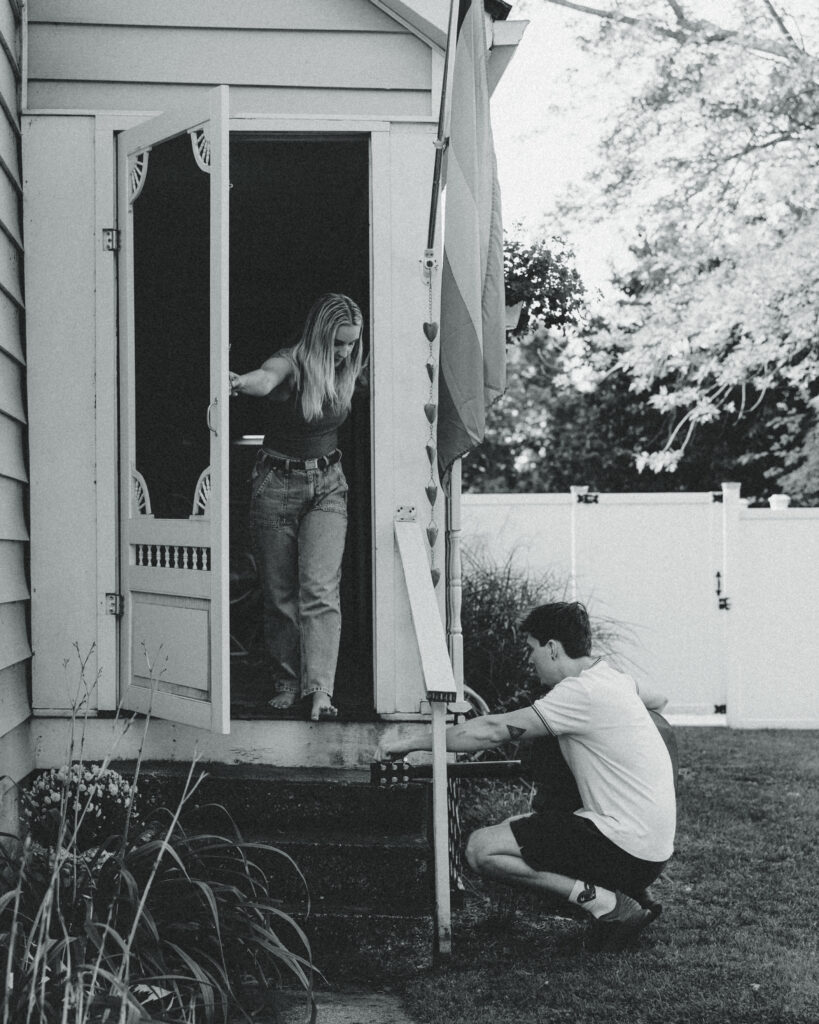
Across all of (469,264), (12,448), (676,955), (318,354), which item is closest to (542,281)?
(318,354)

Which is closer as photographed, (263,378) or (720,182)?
(263,378)

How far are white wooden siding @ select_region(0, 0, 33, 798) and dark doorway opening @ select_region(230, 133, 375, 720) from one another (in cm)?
84

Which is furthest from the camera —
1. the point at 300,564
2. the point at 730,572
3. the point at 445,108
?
the point at 730,572

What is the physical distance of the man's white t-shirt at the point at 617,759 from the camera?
12.7 ft

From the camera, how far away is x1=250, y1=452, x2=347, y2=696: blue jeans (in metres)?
4.57

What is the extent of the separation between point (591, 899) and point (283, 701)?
1.42 metres

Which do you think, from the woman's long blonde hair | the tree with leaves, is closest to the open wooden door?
the woman's long blonde hair

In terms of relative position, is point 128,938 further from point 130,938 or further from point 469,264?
point 469,264

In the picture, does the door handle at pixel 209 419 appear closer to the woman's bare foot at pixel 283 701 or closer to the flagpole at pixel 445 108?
the flagpole at pixel 445 108

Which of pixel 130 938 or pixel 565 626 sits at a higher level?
pixel 565 626

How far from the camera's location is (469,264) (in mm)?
4254

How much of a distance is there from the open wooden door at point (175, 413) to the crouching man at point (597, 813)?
0.85 metres

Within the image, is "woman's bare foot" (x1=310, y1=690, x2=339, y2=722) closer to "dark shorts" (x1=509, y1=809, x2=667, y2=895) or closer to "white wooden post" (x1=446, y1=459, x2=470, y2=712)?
"white wooden post" (x1=446, y1=459, x2=470, y2=712)

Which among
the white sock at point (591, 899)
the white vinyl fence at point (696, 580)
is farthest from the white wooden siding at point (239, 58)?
the white vinyl fence at point (696, 580)
